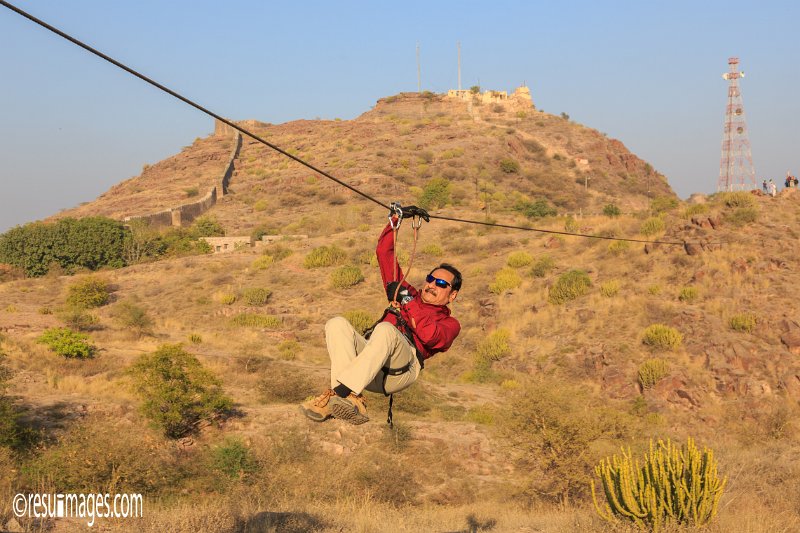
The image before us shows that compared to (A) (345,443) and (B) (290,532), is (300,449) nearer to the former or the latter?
(A) (345,443)

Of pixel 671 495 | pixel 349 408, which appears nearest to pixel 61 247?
pixel 671 495

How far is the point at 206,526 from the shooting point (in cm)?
1134

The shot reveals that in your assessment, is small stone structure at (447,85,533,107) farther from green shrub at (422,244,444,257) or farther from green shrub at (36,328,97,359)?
green shrub at (36,328,97,359)

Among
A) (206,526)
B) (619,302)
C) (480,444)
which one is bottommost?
(480,444)

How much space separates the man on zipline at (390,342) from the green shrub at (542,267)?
31.3 meters

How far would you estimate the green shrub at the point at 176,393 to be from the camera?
2073 centimetres

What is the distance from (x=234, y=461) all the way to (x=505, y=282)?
2278 cm

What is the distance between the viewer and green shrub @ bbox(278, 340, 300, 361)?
31141mm

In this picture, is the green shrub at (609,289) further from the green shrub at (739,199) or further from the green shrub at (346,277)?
the green shrub at (346,277)

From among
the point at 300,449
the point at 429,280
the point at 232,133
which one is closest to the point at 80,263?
the point at 300,449

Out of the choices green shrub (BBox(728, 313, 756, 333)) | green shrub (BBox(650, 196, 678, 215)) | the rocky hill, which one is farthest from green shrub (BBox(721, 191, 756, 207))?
the rocky hill

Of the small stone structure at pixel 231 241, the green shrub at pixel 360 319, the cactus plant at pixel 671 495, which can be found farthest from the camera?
the small stone structure at pixel 231 241

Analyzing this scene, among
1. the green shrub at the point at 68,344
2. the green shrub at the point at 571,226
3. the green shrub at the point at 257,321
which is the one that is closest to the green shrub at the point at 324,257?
the green shrub at the point at 257,321

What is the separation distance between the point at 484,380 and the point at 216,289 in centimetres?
2127
